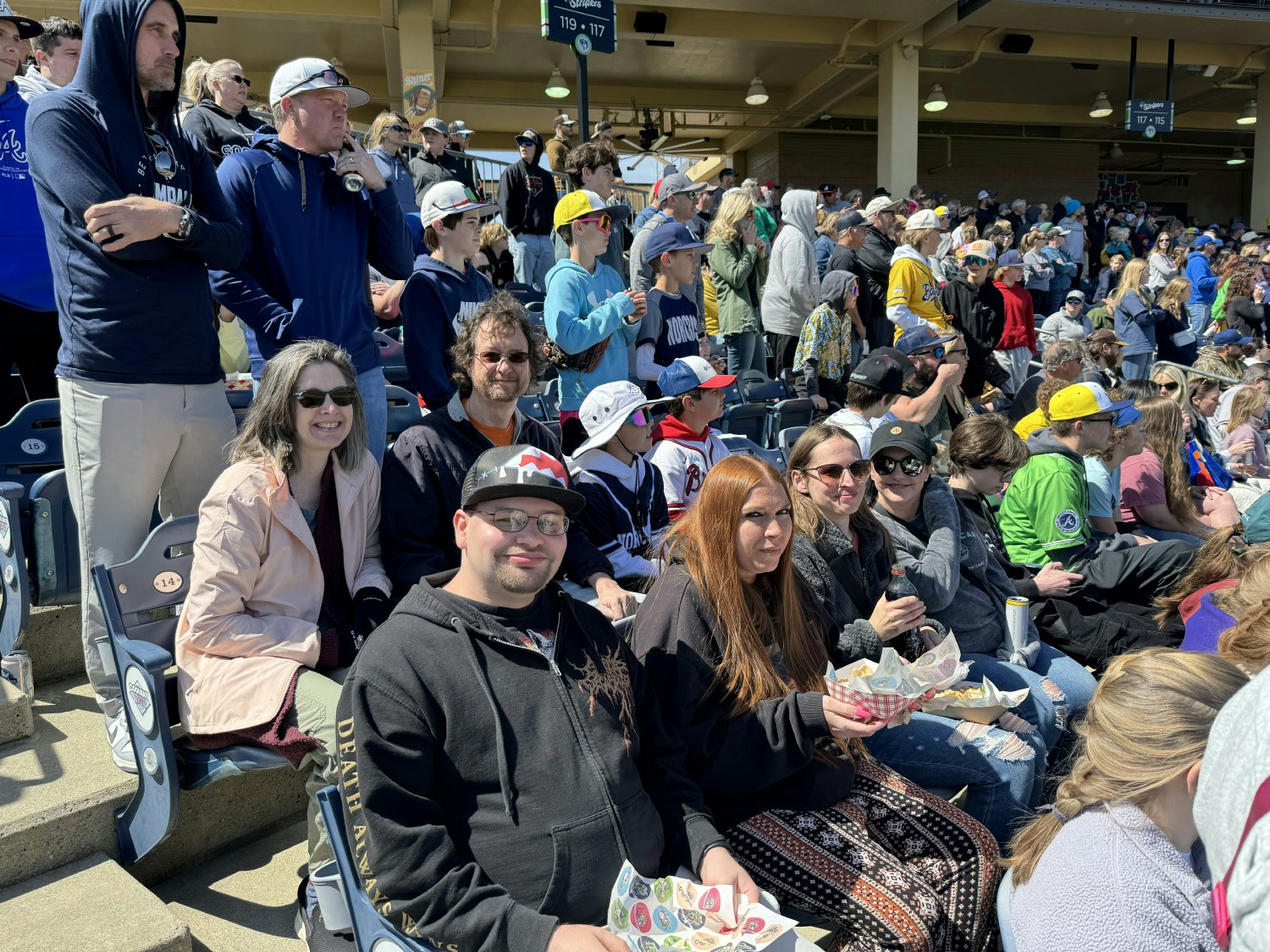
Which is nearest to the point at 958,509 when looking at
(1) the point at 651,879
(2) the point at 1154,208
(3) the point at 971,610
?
(3) the point at 971,610

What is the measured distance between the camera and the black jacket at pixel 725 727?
230cm

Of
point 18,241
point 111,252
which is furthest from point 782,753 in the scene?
point 18,241

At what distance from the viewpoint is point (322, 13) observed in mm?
13141

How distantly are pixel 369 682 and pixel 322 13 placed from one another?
13.8m

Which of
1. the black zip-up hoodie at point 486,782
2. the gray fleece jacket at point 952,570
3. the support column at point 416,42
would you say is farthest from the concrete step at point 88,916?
the support column at point 416,42

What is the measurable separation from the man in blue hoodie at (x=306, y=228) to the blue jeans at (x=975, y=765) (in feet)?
6.62

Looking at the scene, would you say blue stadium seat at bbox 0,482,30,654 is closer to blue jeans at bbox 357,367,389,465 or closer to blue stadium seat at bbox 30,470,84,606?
blue stadium seat at bbox 30,470,84,606

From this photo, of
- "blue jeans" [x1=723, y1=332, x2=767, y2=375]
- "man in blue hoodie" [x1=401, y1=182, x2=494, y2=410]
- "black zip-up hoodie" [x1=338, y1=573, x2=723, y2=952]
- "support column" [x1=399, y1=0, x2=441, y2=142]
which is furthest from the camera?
"support column" [x1=399, y1=0, x2=441, y2=142]

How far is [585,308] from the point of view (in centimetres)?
458

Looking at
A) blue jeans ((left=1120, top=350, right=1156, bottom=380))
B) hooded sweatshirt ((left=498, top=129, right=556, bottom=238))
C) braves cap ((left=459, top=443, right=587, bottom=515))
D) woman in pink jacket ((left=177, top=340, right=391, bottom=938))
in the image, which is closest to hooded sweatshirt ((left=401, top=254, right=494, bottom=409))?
woman in pink jacket ((left=177, top=340, right=391, bottom=938))

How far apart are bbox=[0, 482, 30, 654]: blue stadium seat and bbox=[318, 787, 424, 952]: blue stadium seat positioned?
1741 mm

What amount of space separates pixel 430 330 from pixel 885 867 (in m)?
2.48

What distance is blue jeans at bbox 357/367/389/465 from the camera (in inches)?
132

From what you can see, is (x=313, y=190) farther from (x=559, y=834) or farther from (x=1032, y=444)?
(x=1032, y=444)
